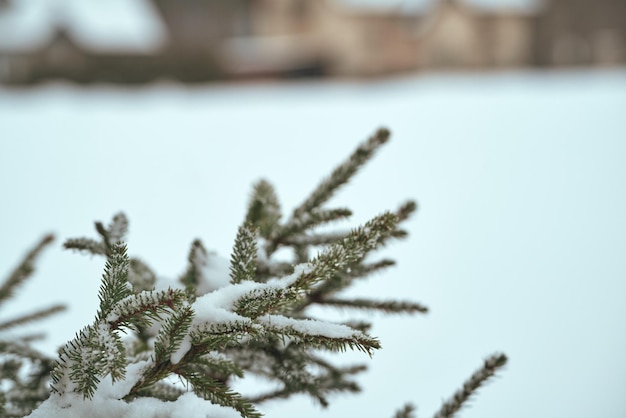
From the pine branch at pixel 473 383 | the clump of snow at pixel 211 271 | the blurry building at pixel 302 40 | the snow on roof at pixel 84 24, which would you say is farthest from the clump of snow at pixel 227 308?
the snow on roof at pixel 84 24

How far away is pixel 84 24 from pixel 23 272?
8747 millimetres

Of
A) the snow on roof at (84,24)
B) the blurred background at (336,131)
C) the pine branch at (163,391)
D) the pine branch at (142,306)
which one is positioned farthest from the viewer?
the snow on roof at (84,24)

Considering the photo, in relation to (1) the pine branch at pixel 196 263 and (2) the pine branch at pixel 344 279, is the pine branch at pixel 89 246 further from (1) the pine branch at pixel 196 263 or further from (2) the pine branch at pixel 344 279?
(2) the pine branch at pixel 344 279

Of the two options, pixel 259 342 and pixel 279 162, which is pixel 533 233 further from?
pixel 259 342

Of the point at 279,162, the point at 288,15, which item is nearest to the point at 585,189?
the point at 279,162

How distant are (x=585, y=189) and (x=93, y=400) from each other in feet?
16.2

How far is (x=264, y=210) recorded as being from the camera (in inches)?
32.5

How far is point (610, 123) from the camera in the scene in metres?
5.89

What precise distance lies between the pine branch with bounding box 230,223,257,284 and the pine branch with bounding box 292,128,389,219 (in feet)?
0.71

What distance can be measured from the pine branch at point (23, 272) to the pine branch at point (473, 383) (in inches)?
24.4

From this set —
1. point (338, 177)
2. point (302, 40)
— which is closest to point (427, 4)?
point (302, 40)

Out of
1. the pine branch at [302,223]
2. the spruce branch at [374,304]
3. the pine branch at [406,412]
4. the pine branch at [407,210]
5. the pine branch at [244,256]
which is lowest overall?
the pine branch at [406,412]

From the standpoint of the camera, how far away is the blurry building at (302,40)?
845cm

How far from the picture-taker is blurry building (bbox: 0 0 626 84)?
8.45m
